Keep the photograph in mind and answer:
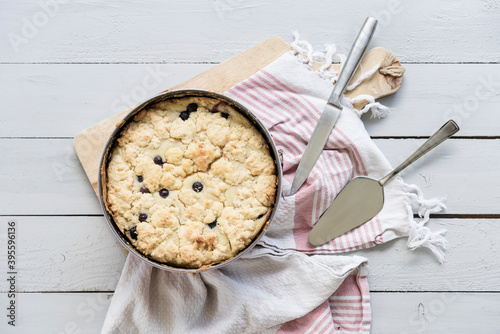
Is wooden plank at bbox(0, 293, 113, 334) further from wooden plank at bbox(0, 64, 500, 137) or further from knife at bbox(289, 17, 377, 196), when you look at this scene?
knife at bbox(289, 17, 377, 196)

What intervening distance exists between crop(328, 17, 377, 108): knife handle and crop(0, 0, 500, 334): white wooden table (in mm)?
143

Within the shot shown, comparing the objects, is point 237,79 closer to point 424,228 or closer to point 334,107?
point 334,107

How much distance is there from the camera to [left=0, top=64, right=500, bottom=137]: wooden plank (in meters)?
1.96

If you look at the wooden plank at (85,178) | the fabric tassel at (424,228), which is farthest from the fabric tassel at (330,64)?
the fabric tassel at (424,228)

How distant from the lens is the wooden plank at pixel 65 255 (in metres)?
1.92

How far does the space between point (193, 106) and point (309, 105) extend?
55cm

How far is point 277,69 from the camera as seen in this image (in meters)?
1.88

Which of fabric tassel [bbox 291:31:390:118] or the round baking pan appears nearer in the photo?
the round baking pan

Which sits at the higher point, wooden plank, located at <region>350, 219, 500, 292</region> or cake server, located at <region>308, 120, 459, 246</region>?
cake server, located at <region>308, 120, 459, 246</region>

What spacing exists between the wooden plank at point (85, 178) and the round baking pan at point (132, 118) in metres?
0.43

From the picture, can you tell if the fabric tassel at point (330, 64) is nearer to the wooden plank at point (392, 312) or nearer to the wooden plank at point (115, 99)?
the wooden plank at point (115, 99)

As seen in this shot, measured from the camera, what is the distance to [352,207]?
187cm

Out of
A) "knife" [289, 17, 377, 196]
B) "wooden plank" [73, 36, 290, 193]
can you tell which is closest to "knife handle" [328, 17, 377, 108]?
"knife" [289, 17, 377, 196]

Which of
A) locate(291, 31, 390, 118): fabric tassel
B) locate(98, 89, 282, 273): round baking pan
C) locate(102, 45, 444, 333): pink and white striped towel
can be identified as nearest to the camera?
locate(98, 89, 282, 273): round baking pan
